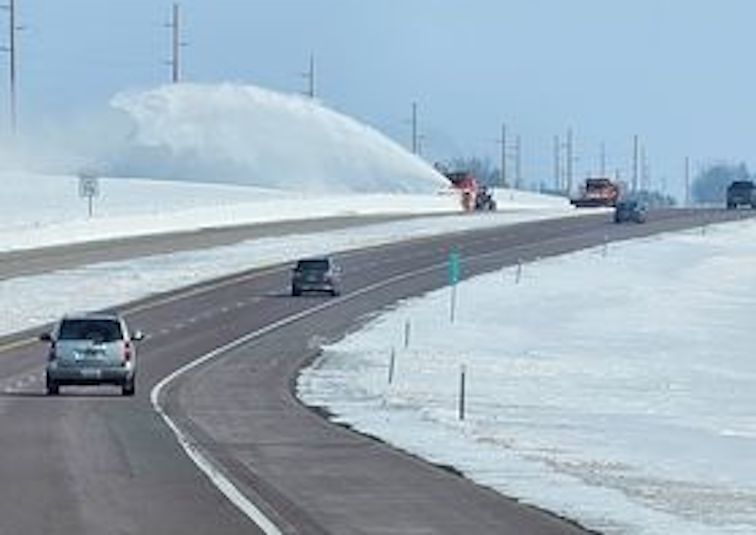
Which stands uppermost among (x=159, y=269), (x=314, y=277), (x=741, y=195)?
(x=741, y=195)

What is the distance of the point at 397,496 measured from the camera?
78.4 feet

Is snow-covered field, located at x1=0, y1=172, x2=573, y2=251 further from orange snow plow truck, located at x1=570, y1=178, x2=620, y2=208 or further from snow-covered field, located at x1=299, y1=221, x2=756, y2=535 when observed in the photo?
snow-covered field, located at x1=299, y1=221, x2=756, y2=535

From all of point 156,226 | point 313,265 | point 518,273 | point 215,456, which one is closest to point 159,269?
point 313,265

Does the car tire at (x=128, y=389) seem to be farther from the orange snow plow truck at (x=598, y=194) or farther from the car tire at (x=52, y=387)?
the orange snow plow truck at (x=598, y=194)

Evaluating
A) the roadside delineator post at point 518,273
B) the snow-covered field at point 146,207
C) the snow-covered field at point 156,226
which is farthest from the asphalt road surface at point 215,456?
the snow-covered field at point 146,207

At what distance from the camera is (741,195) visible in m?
154

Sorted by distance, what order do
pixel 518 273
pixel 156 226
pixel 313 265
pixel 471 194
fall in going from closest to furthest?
1. pixel 313 265
2. pixel 518 273
3. pixel 156 226
4. pixel 471 194

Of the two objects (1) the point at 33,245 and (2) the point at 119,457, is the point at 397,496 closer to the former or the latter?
(2) the point at 119,457

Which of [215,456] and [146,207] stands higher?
[146,207]

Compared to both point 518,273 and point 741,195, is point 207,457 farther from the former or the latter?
point 741,195

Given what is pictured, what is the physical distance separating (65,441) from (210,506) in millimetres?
10154

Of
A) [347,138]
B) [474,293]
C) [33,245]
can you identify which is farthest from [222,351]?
[347,138]

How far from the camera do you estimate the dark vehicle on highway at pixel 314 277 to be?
7788 centimetres

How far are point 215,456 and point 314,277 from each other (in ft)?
159
